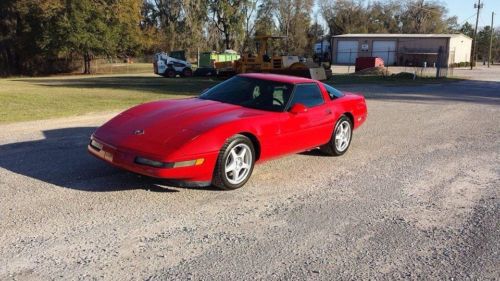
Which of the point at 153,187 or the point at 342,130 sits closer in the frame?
the point at 153,187

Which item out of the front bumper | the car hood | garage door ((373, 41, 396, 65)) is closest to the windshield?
the car hood

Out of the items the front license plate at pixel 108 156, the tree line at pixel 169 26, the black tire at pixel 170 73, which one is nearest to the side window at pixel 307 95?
the front license plate at pixel 108 156

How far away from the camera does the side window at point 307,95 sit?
649 cm

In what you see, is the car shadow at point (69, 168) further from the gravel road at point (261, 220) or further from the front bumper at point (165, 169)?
the front bumper at point (165, 169)

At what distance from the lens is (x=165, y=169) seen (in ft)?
A: 15.8

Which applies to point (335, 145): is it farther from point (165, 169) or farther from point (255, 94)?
point (165, 169)

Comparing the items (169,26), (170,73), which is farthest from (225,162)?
(169,26)

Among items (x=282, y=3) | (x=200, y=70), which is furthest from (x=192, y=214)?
(x=282, y=3)

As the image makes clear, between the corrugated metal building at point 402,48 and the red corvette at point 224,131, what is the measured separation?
202ft

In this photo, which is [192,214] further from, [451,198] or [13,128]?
[13,128]

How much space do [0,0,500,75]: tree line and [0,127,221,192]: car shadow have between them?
43034 mm

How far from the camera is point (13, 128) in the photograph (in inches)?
356

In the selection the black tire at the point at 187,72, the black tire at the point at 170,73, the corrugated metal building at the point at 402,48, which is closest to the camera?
the black tire at the point at 170,73

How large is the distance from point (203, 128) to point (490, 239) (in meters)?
3.02
